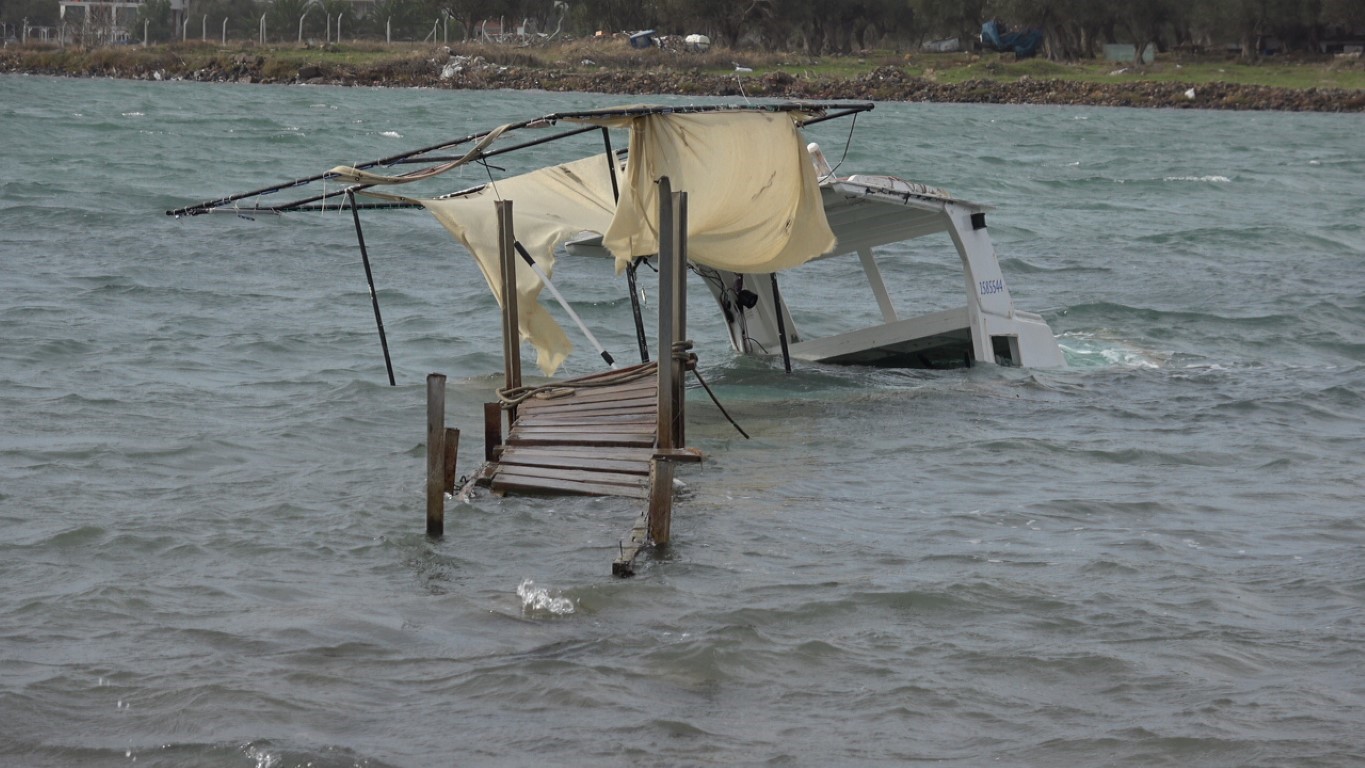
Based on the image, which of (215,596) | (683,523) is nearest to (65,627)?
(215,596)

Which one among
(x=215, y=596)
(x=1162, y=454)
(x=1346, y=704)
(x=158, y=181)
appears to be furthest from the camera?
(x=158, y=181)

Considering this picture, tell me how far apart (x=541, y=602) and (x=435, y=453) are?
154 centimetres

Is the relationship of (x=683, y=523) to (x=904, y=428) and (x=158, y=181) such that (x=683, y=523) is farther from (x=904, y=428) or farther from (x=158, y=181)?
(x=158, y=181)

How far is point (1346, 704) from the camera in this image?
875 cm

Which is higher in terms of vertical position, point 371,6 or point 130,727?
point 371,6

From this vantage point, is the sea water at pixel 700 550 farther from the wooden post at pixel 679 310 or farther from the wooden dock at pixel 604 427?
the wooden post at pixel 679 310

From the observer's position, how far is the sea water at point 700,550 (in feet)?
27.4

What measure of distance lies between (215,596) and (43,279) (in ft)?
51.5

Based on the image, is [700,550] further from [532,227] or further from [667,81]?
[667,81]

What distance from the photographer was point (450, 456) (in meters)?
11.9

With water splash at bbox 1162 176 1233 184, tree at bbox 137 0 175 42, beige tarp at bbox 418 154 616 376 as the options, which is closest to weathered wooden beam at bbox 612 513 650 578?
beige tarp at bbox 418 154 616 376

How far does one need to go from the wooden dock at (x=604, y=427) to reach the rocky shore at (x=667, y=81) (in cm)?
7148

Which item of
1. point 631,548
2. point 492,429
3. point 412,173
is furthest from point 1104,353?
point 631,548

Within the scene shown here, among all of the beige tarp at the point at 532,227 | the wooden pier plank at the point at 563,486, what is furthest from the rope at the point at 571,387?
the beige tarp at the point at 532,227
